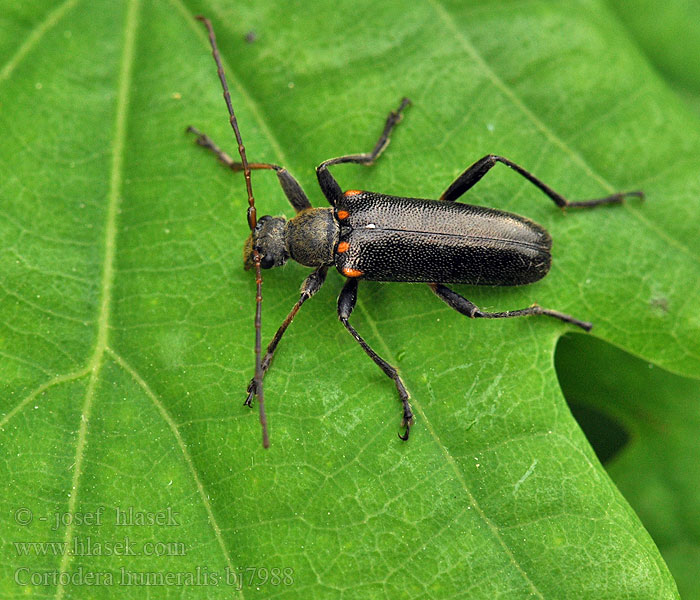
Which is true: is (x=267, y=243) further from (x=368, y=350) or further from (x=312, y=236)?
(x=368, y=350)

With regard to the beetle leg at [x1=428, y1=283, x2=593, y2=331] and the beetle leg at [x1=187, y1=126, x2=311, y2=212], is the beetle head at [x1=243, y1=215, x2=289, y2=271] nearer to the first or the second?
the beetle leg at [x1=187, y1=126, x2=311, y2=212]

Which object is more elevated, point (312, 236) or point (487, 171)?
point (487, 171)

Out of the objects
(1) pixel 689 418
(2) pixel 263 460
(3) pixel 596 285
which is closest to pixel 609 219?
(3) pixel 596 285

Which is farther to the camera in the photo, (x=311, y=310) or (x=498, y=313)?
(x=311, y=310)

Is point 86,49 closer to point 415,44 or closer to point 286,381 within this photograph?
point 415,44

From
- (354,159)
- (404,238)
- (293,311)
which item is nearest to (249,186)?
(354,159)

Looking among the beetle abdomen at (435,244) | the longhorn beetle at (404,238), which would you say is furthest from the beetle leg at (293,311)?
the beetle abdomen at (435,244)

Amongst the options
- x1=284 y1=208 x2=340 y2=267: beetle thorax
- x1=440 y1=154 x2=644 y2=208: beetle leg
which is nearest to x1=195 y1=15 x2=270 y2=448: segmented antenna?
x1=284 y1=208 x2=340 y2=267: beetle thorax
